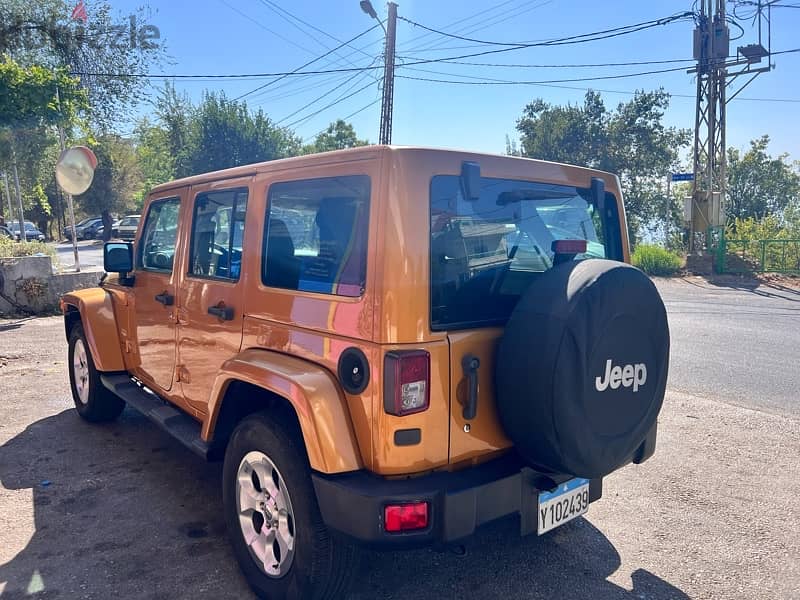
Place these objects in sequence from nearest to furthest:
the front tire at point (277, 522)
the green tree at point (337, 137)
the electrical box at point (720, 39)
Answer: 1. the front tire at point (277, 522)
2. the electrical box at point (720, 39)
3. the green tree at point (337, 137)

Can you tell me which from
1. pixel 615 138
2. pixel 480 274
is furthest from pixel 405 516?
pixel 615 138

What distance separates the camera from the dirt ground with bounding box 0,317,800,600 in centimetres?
276

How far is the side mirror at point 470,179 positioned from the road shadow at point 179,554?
1.39 metres

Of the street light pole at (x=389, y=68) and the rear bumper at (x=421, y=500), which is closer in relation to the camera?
the rear bumper at (x=421, y=500)

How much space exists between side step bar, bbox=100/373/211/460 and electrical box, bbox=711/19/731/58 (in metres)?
18.6

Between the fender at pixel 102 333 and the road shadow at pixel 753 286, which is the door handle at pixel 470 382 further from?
the road shadow at pixel 753 286

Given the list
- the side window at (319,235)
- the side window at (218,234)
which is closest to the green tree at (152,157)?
the side window at (218,234)

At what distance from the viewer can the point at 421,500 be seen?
217cm

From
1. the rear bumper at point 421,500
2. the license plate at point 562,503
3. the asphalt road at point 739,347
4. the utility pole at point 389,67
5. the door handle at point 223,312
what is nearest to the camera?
the rear bumper at point 421,500

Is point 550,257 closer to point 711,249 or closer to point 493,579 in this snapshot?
point 493,579

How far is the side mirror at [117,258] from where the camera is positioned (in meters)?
4.19

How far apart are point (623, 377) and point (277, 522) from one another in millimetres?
1573

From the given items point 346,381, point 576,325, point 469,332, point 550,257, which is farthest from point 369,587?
point 550,257

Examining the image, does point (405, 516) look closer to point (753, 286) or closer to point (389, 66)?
point (753, 286)
